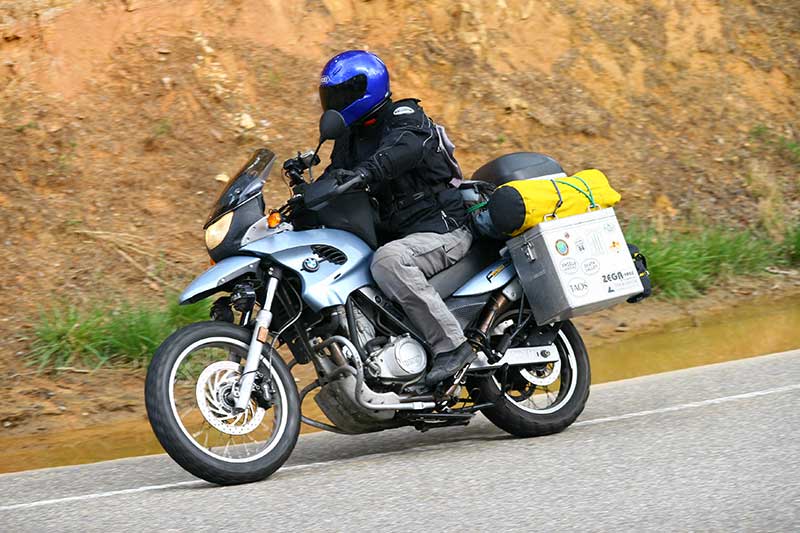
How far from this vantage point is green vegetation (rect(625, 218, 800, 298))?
435 inches

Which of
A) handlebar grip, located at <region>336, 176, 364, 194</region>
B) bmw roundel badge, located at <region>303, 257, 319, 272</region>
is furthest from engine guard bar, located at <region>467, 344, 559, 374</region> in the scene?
handlebar grip, located at <region>336, 176, 364, 194</region>

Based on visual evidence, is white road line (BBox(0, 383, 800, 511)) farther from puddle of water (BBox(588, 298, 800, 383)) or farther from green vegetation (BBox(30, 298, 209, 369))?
green vegetation (BBox(30, 298, 209, 369))

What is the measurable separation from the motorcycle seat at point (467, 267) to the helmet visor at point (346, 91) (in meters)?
1.04

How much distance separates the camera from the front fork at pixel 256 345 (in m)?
5.61

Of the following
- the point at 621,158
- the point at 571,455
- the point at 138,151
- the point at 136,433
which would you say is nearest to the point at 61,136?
the point at 138,151

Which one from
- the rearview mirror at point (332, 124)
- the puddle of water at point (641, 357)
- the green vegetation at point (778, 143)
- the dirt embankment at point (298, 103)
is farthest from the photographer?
the green vegetation at point (778, 143)

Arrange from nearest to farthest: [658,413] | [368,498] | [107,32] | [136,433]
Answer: [368,498] → [658,413] → [136,433] → [107,32]

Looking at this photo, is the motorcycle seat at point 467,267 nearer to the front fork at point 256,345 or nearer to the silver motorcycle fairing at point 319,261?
the silver motorcycle fairing at point 319,261

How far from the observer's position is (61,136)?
36.4 feet

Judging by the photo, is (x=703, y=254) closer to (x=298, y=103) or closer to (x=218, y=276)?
(x=298, y=103)

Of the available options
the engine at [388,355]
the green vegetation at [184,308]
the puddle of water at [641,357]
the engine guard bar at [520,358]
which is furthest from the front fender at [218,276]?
the green vegetation at [184,308]

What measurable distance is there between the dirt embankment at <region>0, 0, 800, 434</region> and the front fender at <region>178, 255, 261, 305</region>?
3.76 m

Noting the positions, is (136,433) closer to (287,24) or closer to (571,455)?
(571,455)

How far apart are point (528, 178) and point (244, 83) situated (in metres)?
6.17
